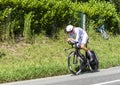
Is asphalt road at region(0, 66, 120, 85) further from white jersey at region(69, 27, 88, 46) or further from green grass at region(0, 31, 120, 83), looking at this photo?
white jersey at region(69, 27, 88, 46)

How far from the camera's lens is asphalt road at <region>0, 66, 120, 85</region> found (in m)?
13.1

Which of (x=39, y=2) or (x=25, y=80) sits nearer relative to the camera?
(x=25, y=80)

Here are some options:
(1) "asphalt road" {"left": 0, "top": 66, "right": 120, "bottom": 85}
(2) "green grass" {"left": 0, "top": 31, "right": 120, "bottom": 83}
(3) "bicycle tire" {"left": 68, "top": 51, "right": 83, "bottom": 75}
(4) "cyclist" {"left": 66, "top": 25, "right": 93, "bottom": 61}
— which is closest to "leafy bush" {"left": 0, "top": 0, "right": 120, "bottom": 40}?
(2) "green grass" {"left": 0, "top": 31, "right": 120, "bottom": 83}

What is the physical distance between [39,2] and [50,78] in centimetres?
620

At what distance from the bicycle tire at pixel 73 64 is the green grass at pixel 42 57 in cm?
27

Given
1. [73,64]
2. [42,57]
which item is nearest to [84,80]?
[73,64]

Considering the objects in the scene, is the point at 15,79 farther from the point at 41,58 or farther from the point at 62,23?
the point at 62,23

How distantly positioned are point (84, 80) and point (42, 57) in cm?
454

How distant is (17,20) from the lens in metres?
19.0

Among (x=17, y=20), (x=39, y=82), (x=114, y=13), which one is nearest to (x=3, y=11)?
(x=17, y=20)

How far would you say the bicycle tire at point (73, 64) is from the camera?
49.5 ft

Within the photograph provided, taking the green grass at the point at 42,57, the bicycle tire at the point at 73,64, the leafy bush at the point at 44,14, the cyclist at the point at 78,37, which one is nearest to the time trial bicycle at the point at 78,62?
the bicycle tire at the point at 73,64

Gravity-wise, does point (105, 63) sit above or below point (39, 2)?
below

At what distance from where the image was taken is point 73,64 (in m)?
15.4
